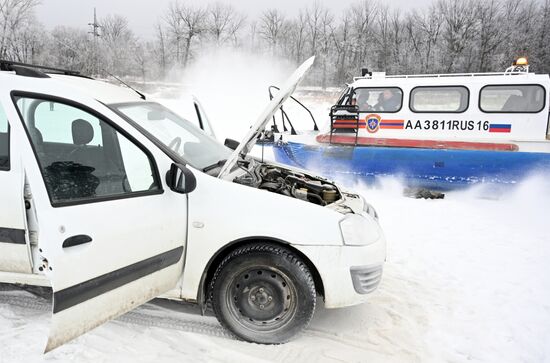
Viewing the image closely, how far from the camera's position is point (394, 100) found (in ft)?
31.4

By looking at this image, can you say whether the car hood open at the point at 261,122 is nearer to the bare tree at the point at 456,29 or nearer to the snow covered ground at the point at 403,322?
the snow covered ground at the point at 403,322

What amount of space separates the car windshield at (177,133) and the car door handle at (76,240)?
92 cm

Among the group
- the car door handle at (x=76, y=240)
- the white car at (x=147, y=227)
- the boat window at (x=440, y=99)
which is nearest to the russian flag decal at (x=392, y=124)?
the boat window at (x=440, y=99)

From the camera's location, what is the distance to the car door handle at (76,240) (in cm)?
243

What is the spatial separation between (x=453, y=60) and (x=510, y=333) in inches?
1555

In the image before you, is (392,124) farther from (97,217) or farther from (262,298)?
(97,217)

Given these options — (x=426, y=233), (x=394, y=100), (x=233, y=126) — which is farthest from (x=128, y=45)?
(x=426, y=233)

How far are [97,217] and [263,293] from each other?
4.24 ft

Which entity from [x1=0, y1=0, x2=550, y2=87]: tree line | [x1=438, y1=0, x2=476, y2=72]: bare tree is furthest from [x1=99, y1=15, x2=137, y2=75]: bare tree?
[x1=438, y1=0, x2=476, y2=72]: bare tree

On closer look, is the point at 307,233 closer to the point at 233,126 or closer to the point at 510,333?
the point at 510,333

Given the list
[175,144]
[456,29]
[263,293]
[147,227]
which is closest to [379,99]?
[175,144]

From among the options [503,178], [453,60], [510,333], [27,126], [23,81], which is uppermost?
[453,60]

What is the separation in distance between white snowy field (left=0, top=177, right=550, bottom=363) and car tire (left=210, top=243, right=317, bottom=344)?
126 millimetres

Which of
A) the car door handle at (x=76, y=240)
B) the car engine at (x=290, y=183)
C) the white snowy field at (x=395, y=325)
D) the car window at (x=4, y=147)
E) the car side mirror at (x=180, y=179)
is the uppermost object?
the car window at (x=4, y=147)
